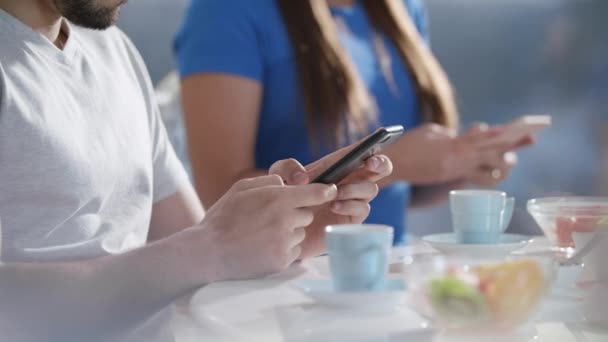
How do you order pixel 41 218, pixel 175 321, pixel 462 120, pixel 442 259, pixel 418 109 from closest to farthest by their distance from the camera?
pixel 442 259, pixel 175 321, pixel 41 218, pixel 418 109, pixel 462 120

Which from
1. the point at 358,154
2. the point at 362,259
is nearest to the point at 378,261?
the point at 362,259

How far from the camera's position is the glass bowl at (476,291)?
0.70 m

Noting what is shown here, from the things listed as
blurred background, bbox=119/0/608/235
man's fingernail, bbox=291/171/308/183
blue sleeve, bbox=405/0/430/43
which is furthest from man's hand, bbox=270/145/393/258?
blurred background, bbox=119/0/608/235

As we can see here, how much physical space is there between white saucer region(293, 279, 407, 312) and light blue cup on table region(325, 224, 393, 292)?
0.4 inches

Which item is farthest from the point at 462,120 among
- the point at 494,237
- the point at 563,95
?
the point at 494,237

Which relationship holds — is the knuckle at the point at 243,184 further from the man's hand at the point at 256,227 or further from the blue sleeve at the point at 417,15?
the blue sleeve at the point at 417,15

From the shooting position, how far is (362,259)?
77cm

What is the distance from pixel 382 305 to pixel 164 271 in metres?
0.28

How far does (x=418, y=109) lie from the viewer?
1.91m

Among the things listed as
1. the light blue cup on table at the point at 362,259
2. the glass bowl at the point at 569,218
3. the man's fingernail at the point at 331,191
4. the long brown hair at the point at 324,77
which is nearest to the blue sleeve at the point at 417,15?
the long brown hair at the point at 324,77

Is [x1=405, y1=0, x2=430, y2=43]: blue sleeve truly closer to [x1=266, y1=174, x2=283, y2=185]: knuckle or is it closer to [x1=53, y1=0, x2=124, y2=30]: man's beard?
[x1=53, y1=0, x2=124, y2=30]: man's beard

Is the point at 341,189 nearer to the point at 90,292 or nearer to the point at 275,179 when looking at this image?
the point at 275,179

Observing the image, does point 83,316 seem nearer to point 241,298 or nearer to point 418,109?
point 241,298

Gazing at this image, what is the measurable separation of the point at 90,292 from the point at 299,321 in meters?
0.26
